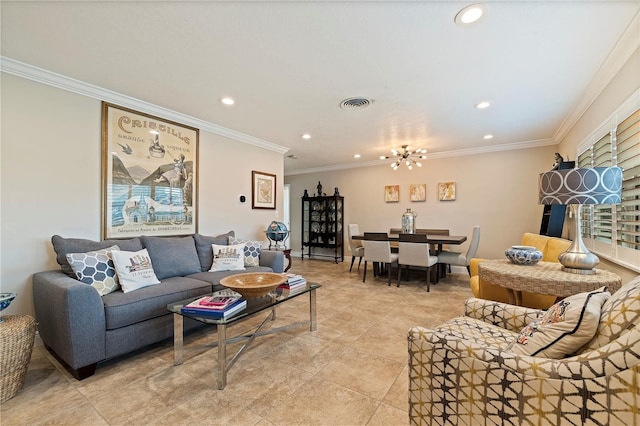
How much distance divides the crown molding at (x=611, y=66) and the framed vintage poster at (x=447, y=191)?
2144 millimetres

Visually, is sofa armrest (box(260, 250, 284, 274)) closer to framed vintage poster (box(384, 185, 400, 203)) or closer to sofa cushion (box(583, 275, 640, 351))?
sofa cushion (box(583, 275, 640, 351))

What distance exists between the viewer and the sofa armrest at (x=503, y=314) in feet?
4.99

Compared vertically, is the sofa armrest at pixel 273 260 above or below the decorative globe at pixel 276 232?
below

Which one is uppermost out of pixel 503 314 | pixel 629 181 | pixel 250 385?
pixel 629 181

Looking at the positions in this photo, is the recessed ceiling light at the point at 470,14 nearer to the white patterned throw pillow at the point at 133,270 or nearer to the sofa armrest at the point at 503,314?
the sofa armrest at the point at 503,314

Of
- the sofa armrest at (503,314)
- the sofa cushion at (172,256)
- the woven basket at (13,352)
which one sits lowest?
the woven basket at (13,352)

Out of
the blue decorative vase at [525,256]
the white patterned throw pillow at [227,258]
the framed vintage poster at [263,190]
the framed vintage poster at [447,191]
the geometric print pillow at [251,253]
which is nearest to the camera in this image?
the blue decorative vase at [525,256]

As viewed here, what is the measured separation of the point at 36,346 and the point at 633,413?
3.70m

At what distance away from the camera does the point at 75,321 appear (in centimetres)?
178

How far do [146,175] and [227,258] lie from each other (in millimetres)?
1349

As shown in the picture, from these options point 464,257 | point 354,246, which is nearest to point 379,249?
point 354,246

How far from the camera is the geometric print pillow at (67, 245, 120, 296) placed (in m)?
2.10

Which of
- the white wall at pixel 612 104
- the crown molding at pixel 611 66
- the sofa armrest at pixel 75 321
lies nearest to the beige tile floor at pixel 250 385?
the sofa armrest at pixel 75 321

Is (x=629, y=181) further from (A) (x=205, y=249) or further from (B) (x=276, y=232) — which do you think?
(A) (x=205, y=249)
